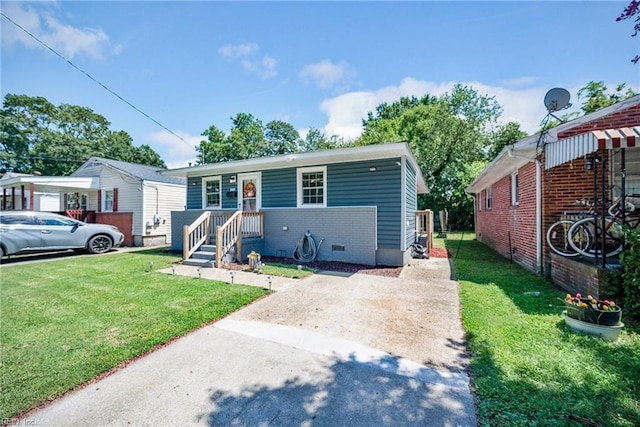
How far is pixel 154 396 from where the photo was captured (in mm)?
2230

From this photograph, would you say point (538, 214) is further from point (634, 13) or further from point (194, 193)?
point (194, 193)

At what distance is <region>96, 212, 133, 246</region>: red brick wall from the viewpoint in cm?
1284

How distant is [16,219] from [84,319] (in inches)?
317

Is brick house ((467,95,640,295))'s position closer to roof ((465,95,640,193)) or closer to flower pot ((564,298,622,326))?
roof ((465,95,640,193))

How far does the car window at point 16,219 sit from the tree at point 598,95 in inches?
1315

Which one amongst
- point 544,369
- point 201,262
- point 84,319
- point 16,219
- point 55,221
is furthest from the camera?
point 55,221

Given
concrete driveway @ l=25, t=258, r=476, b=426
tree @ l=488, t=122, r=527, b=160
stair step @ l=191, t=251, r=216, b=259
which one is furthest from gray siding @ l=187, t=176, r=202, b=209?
tree @ l=488, t=122, r=527, b=160

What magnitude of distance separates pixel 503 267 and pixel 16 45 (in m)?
14.7

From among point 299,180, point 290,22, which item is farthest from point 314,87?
point 299,180

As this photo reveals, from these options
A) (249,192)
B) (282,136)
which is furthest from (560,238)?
(282,136)

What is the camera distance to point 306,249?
8414 millimetres

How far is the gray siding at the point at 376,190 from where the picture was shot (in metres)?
7.47

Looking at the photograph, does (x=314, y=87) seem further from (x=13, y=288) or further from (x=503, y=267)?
(x=13, y=288)

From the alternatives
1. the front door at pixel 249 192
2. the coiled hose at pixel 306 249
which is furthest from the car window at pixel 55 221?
A: the coiled hose at pixel 306 249
